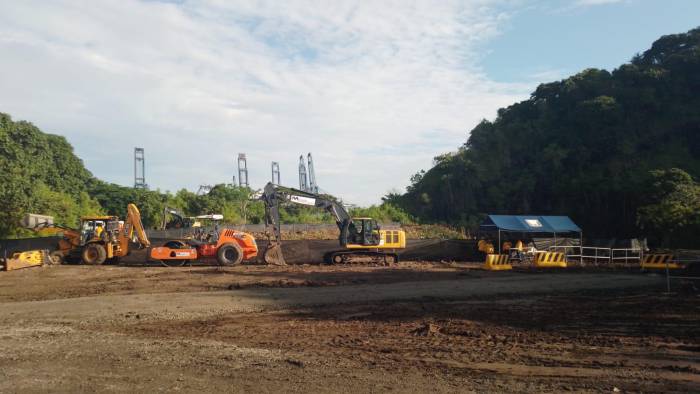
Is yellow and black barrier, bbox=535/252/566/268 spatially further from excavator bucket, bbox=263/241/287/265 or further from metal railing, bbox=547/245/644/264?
excavator bucket, bbox=263/241/287/265

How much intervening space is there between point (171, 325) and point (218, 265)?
15008 mm

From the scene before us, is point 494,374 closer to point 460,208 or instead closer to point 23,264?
point 23,264

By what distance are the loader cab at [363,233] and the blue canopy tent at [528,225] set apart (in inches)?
312

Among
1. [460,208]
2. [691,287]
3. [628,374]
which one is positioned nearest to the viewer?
[628,374]

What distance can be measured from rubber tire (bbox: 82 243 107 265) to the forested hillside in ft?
112

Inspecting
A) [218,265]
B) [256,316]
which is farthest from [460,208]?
[256,316]

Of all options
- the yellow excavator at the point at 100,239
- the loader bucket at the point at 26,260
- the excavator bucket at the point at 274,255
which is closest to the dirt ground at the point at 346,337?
the loader bucket at the point at 26,260

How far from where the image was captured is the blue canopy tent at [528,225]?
32.4m

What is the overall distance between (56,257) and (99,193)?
1454 inches

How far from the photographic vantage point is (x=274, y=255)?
87.4ft

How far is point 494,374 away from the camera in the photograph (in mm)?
7359

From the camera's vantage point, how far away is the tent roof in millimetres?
32469

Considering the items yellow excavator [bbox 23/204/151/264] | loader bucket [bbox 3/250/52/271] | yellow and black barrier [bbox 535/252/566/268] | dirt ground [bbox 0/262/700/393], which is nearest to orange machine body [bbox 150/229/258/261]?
yellow excavator [bbox 23/204/151/264]

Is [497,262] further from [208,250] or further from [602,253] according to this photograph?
[208,250]
